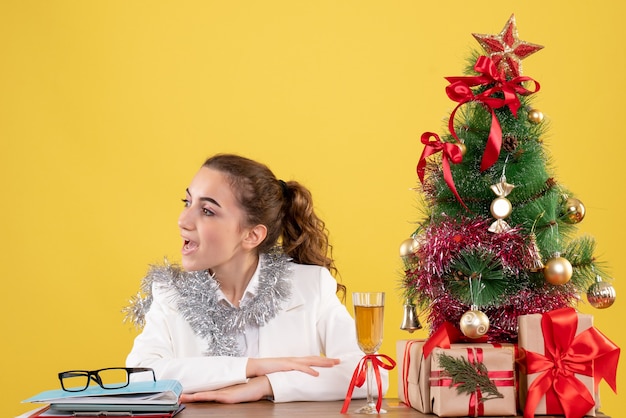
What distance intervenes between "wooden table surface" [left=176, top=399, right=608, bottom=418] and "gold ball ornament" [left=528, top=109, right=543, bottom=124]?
654 mm

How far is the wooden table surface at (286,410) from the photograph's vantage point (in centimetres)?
193

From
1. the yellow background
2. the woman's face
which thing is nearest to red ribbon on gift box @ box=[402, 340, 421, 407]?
the woman's face

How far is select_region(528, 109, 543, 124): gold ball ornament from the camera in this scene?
2.03m

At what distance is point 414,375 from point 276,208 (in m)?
0.97

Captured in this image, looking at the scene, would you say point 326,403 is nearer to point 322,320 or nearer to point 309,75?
point 322,320

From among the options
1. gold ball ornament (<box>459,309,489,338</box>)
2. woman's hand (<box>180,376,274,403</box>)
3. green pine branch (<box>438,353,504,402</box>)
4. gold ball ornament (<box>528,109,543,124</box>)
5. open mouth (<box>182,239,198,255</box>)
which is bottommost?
woman's hand (<box>180,376,274,403</box>)

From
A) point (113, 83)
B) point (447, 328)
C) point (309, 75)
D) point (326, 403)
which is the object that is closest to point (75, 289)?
point (113, 83)

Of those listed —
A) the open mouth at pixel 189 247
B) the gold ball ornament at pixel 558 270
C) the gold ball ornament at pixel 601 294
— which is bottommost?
the gold ball ornament at pixel 601 294

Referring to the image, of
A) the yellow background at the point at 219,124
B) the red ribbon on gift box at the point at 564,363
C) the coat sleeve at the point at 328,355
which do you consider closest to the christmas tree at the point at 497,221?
the red ribbon on gift box at the point at 564,363

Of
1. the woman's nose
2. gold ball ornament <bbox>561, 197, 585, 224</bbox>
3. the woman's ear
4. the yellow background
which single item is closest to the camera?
gold ball ornament <bbox>561, 197, 585, 224</bbox>

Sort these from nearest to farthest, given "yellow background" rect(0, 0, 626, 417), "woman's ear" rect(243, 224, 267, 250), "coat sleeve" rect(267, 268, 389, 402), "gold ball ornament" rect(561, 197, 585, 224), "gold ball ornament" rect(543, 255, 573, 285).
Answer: "gold ball ornament" rect(543, 255, 573, 285) < "gold ball ornament" rect(561, 197, 585, 224) < "coat sleeve" rect(267, 268, 389, 402) < "woman's ear" rect(243, 224, 267, 250) < "yellow background" rect(0, 0, 626, 417)

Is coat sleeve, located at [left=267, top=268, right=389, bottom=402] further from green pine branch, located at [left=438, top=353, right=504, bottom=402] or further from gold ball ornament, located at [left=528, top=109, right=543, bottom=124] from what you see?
gold ball ornament, located at [left=528, top=109, right=543, bottom=124]

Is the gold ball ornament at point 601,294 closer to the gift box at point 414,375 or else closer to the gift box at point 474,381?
the gift box at point 474,381

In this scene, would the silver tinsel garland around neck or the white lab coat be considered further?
the silver tinsel garland around neck
